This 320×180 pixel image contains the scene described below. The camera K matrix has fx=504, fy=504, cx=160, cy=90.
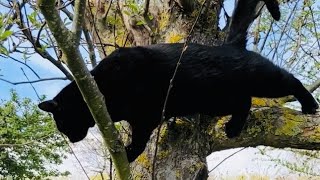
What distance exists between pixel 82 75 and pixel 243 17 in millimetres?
1809

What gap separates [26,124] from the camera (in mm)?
6707

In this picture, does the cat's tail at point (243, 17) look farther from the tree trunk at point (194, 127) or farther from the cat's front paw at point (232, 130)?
the cat's front paw at point (232, 130)

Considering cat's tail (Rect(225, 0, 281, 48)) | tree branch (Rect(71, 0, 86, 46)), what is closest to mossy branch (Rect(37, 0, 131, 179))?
tree branch (Rect(71, 0, 86, 46))

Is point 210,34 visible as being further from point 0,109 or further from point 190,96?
point 0,109

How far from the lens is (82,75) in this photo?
1.71 metres

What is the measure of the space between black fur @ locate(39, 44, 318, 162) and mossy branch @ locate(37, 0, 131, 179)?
32.8 inches

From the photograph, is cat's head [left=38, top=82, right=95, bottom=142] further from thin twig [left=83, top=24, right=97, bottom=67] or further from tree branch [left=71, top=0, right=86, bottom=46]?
tree branch [left=71, top=0, right=86, bottom=46]

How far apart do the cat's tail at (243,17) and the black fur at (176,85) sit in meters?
0.17

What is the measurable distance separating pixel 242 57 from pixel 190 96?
15.2 inches

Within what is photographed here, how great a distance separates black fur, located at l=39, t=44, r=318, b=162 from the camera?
282 centimetres

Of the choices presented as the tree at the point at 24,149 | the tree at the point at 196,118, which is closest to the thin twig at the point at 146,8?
the tree at the point at 196,118

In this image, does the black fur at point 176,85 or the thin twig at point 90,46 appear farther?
the black fur at point 176,85

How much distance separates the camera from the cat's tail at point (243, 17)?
319 centimetres

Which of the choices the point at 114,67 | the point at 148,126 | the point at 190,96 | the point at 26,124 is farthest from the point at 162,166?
the point at 26,124
